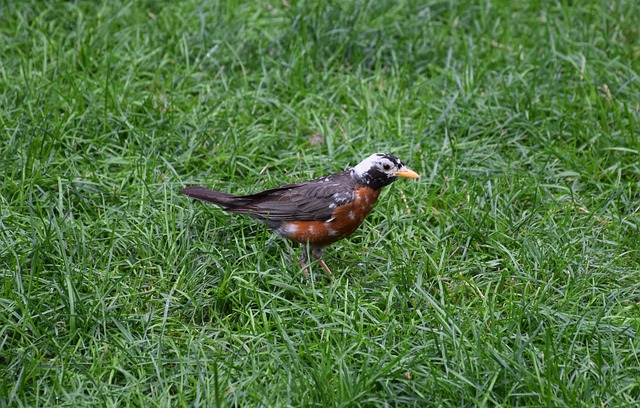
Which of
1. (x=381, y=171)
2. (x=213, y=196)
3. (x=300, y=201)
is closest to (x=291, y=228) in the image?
(x=300, y=201)

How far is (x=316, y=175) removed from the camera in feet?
19.8

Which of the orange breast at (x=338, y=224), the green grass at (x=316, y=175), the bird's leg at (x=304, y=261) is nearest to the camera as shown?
the green grass at (x=316, y=175)

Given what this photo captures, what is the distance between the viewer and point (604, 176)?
19.7 feet

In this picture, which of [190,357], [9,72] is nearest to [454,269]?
[190,357]

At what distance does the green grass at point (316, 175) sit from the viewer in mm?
4141

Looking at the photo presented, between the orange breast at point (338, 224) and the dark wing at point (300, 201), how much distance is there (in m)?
0.03

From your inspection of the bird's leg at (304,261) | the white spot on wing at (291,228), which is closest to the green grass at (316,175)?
the bird's leg at (304,261)

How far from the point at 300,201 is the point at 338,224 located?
289 millimetres

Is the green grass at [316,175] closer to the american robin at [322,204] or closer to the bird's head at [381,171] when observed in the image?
the american robin at [322,204]

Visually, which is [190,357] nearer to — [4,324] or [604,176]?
[4,324]

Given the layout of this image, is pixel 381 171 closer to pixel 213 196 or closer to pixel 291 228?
pixel 291 228

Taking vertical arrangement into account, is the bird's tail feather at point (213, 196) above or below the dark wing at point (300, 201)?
above

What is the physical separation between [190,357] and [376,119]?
9.37ft

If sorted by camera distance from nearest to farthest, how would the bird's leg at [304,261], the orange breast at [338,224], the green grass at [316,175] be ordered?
the green grass at [316,175] → the bird's leg at [304,261] → the orange breast at [338,224]
